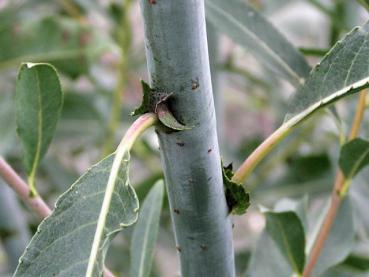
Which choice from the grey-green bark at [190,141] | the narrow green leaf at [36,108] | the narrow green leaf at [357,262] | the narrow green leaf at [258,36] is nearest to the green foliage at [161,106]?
the grey-green bark at [190,141]

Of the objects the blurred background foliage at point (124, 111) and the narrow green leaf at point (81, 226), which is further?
the blurred background foliage at point (124, 111)

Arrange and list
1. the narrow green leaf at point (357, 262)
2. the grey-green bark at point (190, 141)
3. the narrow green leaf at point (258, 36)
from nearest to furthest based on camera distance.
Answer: the grey-green bark at point (190, 141) → the narrow green leaf at point (258, 36) → the narrow green leaf at point (357, 262)

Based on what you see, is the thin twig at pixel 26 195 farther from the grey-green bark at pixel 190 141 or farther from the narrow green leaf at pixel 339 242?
the narrow green leaf at pixel 339 242

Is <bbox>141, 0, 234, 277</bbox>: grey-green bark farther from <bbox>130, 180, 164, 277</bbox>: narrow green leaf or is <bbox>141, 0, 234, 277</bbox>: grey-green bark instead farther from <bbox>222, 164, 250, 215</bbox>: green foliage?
<bbox>130, 180, 164, 277</bbox>: narrow green leaf

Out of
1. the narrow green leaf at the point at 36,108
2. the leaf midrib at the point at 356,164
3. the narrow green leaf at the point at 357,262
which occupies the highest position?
the narrow green leaf at the point at 36,108

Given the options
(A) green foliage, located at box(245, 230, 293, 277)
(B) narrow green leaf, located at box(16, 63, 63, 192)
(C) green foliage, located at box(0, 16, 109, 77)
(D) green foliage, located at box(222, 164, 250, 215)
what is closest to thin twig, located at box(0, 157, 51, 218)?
(B) narrow green leaf, located at box(16, 63, 63, 192)

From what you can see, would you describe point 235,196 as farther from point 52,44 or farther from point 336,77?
point 52,44
